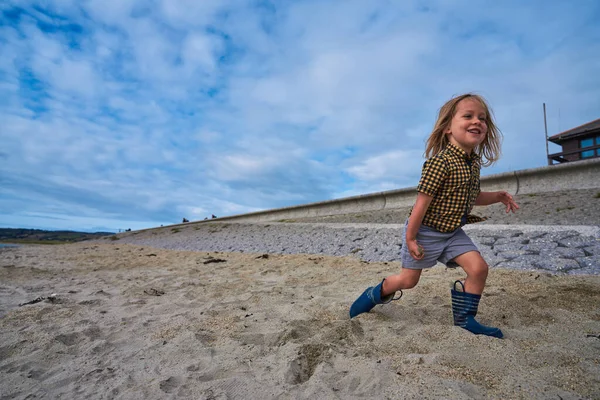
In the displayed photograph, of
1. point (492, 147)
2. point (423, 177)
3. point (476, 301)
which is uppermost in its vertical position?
point (492, 147)

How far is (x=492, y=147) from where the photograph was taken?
2.74 meters

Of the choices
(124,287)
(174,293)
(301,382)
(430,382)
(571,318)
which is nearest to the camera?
(430,382)

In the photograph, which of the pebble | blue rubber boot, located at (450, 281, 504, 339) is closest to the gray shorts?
blue rubber boot, located at (450, 281, 504, 339)

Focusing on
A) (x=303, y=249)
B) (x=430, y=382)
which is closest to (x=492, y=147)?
(x=430, y=382)

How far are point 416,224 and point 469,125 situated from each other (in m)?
0.82

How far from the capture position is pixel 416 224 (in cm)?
237

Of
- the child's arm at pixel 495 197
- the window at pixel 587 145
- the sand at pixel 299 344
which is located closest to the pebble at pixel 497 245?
the sand at pixel 299 344

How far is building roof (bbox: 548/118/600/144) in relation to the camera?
2393 centimetres

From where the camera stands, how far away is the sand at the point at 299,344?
1683mm

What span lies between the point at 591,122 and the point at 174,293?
31.8m

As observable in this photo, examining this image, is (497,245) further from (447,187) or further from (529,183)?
(529,183)

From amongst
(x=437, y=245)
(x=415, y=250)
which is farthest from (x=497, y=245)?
(x=415, y=250)

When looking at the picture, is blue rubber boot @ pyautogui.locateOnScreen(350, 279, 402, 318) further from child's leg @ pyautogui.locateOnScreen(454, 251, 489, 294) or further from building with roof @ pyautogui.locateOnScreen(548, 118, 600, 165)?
building with roof @ pyautogui.locateOnScreen(548, 118, 600, 165)

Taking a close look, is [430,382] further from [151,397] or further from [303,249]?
[303,249]
